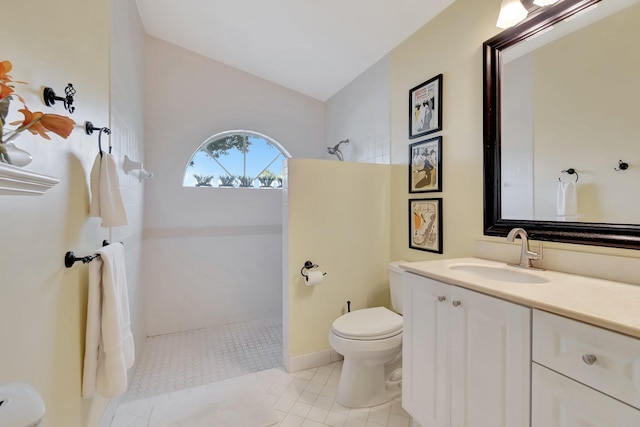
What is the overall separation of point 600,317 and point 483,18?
5.52 ft

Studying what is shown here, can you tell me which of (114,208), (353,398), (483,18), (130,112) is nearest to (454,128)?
(483,18)

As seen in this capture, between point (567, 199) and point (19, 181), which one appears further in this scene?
point (567, 199)

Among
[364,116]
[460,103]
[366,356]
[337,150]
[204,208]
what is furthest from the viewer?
[337,150]

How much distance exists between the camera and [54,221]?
92cm

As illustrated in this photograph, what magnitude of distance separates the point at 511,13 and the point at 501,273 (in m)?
1.33

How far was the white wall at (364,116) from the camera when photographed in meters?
2.50

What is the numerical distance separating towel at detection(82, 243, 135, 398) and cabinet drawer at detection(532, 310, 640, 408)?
155cm

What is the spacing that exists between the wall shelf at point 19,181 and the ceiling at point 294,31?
200cm

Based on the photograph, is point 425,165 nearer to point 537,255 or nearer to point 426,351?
point 537,255

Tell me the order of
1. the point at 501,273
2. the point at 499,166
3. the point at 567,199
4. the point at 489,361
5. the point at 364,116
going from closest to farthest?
the point at 489,361 < the point at 567,199 < the point at 501,273 < the point at 499,166 < the point at 364,116

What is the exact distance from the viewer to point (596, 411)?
769mm

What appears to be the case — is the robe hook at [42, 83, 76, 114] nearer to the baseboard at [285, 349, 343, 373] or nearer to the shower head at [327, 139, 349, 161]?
the baseboard at [285, 349, 343, 373]

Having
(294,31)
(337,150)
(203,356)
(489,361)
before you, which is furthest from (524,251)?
(203,356)

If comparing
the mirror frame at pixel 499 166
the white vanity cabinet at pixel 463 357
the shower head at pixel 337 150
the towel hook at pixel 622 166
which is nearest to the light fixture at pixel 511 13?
the mirror frame at pixel 499 166
